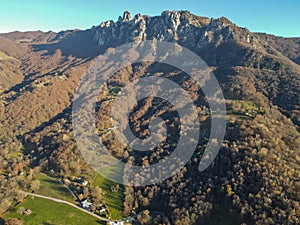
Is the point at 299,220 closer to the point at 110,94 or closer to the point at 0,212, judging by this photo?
the point at 0,212

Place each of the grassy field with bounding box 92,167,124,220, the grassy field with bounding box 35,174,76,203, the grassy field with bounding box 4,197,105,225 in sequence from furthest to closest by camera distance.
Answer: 1. the grassy field with bounding box 35,174,76,203
2. the grassy field with bounding box 92,167,124,220
3. the grassy field with bounding box 4,197,105,225

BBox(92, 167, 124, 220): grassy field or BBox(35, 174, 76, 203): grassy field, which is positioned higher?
BBox(92, 167, 124, 220): grassy field

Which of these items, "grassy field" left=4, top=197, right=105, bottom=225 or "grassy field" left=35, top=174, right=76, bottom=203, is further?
"grassy field" left=35, top=174, right=76, bottom=203

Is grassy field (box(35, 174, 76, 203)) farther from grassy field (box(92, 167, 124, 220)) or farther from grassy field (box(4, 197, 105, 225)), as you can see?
grassy field (box(92, 167, 124, 220))

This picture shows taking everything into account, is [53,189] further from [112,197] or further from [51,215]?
[112,197]

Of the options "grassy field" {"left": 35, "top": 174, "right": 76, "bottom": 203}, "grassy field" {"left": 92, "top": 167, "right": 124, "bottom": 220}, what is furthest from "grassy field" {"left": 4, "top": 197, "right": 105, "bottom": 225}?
"grassy field" {"left": 92, "top": 167, "right": 124, "bottom": 220}

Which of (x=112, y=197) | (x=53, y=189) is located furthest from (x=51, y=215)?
(x=112, y=197)
